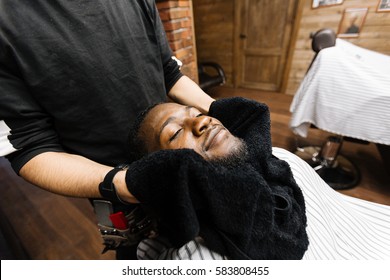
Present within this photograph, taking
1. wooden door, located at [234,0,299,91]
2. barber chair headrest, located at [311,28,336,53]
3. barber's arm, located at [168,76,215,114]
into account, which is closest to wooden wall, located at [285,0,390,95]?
wooden door, located at [234,0,299,91]

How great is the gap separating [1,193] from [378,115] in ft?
10.9

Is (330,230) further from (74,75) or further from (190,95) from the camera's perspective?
(74,75)

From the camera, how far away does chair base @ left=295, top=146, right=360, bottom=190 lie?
1739 millimetres

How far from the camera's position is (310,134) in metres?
2.40

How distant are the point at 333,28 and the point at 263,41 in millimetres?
1028

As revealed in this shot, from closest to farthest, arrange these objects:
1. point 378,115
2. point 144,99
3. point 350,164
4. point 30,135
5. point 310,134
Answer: point 30,135
point 144,99
point 378,115
point 350,164
point 310,134

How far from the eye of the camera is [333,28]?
261 cm

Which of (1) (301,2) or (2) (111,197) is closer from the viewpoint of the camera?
(2) (111,197)

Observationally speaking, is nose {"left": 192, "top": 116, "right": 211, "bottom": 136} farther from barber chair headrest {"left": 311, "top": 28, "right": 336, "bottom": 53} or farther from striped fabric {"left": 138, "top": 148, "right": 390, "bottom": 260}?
barber chair headrest {"left": 311, "top": 28, "right": 336, "bottom": 53}

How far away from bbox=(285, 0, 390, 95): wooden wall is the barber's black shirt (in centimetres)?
270

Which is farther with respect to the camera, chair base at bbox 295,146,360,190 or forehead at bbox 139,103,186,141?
chair base at bbox 295,146,360,190

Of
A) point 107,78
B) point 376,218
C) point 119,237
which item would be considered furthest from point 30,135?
point 376,218

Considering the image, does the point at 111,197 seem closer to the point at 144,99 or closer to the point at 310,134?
the point at 144,99

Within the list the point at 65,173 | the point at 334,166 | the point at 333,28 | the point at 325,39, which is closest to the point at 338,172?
the point at 334,166
